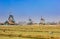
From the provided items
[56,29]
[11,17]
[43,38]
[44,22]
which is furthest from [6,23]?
[43,38]

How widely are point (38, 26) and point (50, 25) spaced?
977mm

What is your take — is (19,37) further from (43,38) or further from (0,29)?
(0,29)

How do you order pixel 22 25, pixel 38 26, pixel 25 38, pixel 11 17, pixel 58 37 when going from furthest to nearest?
pixel 11 17, pixel 22 25, pixel 38 26, pixel 25 38, pixel 58 37

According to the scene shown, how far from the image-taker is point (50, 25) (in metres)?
14.2

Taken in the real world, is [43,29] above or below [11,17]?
below

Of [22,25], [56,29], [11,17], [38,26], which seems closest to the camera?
Result: [56,29]

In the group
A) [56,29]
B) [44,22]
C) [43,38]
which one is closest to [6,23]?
[44,22]

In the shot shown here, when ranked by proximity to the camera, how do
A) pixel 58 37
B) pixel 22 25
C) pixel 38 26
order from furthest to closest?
1. pixel 22 25
2. pixel 38 26
3. pixel 58 37

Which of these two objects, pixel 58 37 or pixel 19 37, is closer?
pixel 58 37

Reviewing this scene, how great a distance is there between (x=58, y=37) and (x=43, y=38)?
96 cm

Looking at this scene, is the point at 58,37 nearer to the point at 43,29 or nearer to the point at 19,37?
the point at 19,37

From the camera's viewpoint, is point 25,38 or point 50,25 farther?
point 50,25

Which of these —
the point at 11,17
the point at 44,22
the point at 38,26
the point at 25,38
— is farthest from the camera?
the point at 11,17

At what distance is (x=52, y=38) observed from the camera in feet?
33.6
